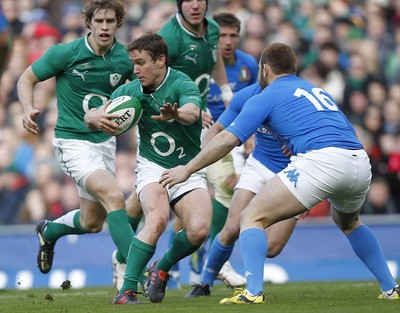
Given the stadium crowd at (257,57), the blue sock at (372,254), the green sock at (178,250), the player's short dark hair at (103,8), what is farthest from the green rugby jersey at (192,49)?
the stadium crowd at (257,57)

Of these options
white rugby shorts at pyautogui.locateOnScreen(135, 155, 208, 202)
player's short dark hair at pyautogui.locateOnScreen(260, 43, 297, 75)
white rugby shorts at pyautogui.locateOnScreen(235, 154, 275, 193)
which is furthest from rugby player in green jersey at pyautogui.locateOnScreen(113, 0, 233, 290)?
player's short dark hair at pyautogui.locateOnScreen(260, 43, 297, 75)

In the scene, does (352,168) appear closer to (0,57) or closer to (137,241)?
(137,241)

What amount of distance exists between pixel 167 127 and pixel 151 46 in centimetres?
76

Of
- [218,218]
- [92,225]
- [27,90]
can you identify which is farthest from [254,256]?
[218,218]

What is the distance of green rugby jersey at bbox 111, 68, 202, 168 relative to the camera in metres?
8.98

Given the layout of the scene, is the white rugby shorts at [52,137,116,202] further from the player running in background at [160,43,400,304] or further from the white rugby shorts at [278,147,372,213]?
the white rugby shorts at [278,147,372,213]

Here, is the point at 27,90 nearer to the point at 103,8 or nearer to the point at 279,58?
the point at 103,8

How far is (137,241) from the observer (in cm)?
864

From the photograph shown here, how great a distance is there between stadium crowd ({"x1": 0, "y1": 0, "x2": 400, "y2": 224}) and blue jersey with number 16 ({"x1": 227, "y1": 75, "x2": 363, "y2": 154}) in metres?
7.41

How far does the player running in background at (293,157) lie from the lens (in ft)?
26.0

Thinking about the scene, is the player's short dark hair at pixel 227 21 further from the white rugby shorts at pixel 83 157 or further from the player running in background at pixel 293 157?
the player running in background at pixel 293 157

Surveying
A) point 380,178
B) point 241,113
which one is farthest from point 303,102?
point 380,178

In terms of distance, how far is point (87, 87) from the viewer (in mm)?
10172

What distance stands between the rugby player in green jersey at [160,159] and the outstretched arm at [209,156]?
21.2 inches
